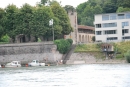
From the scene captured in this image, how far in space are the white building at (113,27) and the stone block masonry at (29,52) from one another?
1556 cm

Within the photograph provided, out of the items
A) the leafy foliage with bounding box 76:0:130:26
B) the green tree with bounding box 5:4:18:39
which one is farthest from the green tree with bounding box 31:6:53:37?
the leafy foliage with bounding box 76:0:130:26

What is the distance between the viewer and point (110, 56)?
9912 centimetres

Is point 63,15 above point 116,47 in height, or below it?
above

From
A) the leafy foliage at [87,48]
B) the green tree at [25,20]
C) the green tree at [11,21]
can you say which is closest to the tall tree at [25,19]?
the green tree at [25,20]

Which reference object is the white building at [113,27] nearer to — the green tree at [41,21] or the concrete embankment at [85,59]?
the concrete embankment at [85,59]

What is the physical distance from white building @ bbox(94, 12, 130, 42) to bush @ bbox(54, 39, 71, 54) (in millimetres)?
11896

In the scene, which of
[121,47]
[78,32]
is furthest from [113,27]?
[78,32]

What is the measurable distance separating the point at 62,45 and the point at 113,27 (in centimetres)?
1638

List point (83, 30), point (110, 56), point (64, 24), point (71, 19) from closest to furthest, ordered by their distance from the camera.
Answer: point (110, 56) < point (64, 24) < point (71, 19) < point (83, 30)

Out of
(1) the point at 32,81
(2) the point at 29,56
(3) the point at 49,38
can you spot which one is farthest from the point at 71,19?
(1) the point at 32,81

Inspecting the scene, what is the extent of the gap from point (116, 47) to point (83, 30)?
35933mm

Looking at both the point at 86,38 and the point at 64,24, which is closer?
the point at 64,24

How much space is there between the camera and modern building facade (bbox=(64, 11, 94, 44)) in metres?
122

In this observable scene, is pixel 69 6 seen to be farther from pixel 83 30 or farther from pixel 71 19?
pixel 71 19
